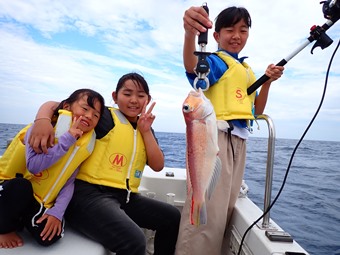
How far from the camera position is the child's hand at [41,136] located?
1.79 m

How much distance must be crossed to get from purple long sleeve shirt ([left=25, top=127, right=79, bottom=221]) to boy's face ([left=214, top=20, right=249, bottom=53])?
146cm

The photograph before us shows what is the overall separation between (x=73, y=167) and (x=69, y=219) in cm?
39

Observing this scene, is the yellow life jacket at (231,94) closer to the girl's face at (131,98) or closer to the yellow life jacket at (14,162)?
the girl's face at (131,98)

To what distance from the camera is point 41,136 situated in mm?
1834

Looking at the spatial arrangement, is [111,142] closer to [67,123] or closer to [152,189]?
[67,123]

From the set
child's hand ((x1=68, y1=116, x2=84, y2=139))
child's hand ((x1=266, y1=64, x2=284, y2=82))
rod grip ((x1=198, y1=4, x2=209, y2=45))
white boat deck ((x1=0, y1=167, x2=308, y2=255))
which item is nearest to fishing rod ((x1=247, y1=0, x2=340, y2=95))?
child's hand ((x1=266, y1=64, x2=284, y2=82))

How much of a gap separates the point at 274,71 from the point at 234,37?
44 centimetres

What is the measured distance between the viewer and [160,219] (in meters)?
2.32

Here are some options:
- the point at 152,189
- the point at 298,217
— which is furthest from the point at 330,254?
the point at 152,189

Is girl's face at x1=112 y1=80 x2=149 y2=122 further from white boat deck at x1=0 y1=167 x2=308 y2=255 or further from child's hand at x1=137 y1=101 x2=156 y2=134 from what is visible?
white boat deck at x1=0 y1=167 x2=308 y2=255

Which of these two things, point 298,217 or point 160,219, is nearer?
point 160,219

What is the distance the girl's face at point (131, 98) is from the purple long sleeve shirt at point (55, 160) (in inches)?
25.4

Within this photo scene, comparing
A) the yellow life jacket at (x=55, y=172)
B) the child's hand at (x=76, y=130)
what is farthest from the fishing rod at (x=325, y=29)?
the yellow life jacket at (x=55, y=172)

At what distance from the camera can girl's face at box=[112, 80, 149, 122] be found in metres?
2.38
